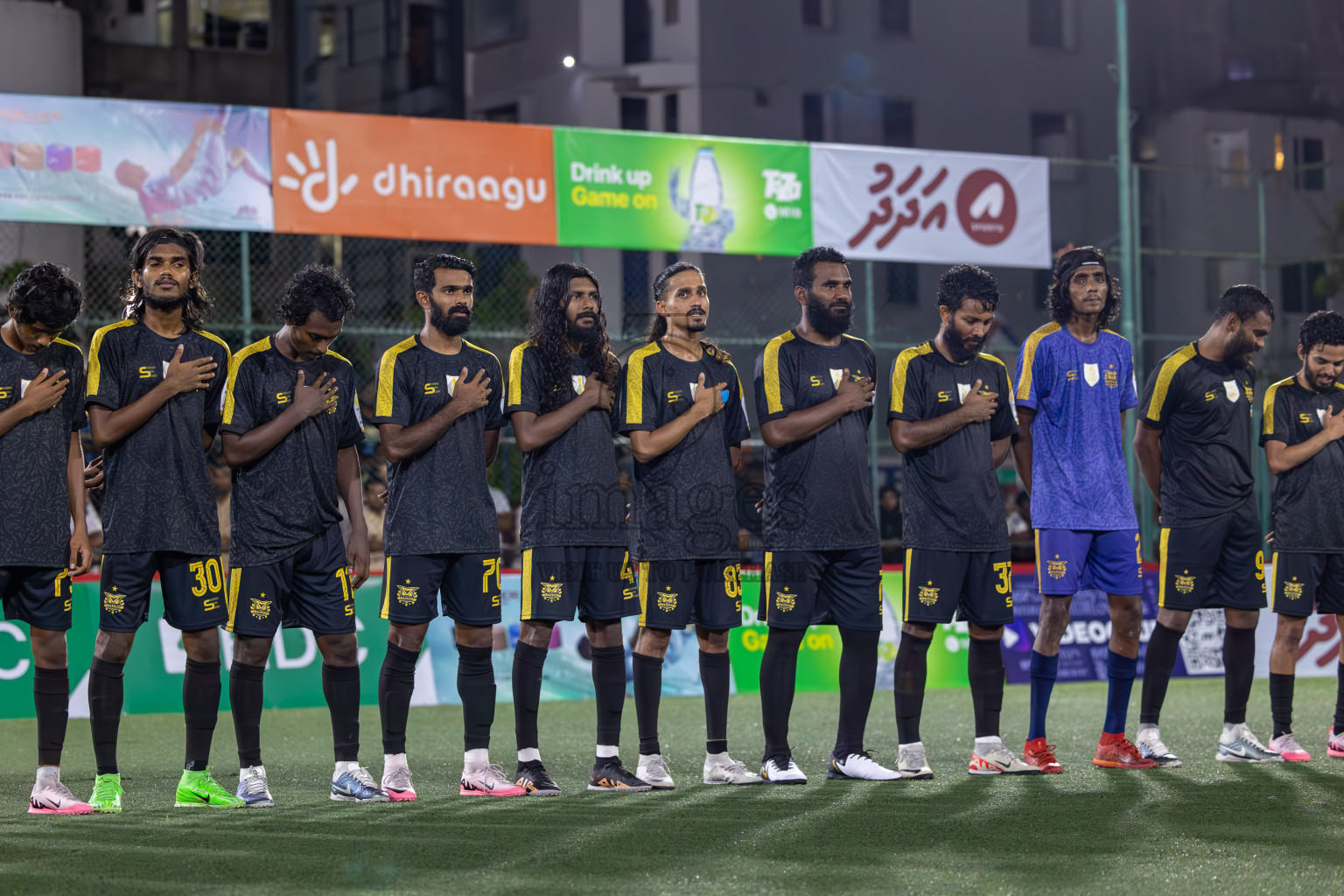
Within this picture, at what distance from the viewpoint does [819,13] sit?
2859 centimetres

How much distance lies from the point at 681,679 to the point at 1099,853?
741cm

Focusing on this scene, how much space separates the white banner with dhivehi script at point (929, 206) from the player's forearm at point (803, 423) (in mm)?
8133

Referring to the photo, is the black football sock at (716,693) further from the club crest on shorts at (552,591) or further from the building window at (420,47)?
the building window at (420,47)

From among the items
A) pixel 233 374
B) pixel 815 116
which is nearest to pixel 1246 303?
pixel 233 374

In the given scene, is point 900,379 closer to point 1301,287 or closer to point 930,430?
point 930,430

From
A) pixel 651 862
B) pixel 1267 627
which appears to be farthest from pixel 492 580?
pixel 1267 627

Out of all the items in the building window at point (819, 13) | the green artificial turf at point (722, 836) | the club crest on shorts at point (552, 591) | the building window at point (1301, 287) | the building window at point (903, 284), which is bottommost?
the green artificial turf at point (722, 836)

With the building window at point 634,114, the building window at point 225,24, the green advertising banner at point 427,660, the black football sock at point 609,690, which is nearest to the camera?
the black football sock at point 609,690

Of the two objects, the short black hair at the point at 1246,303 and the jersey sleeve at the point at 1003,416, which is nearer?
the jersey sleeve at the point at 1003,416

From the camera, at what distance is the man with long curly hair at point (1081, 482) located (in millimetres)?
7555

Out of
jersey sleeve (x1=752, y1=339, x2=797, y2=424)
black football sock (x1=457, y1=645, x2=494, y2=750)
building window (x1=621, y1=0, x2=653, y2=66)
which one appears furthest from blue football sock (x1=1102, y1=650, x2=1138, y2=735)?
building window (x1=621, y1=0, x2=653, y2=66)

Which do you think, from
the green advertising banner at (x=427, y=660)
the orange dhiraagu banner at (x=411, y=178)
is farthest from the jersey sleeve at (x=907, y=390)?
the orange dhiraagu banner at (x=411, y=178)

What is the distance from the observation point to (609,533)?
685 centimetres

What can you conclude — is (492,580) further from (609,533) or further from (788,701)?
(788,701)
